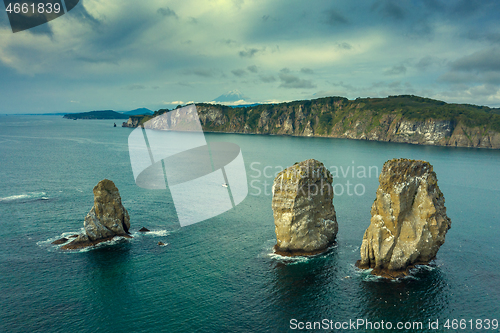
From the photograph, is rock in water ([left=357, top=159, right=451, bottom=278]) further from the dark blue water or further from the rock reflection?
the dark blue water

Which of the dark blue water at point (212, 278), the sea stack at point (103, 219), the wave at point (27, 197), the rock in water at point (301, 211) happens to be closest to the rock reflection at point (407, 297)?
the dark blue water at point (212, 278)

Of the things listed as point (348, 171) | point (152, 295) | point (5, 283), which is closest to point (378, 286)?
point (152, 295)

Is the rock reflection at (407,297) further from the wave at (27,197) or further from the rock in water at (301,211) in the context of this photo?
the wave at (27,197)

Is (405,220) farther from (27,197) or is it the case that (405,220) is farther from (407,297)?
(27,197)

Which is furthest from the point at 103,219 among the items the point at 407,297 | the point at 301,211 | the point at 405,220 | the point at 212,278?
the point at 405,220

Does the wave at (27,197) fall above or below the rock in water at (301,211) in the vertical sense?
below

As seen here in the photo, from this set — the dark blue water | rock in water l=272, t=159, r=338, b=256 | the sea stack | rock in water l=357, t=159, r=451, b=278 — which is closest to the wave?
the dark blue water
